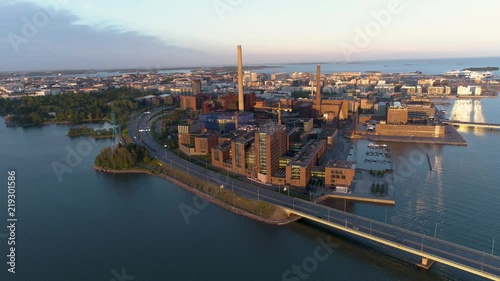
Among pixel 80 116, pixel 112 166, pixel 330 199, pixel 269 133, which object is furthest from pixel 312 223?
pixel 80 116

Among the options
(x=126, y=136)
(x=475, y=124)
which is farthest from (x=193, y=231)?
(x=475, y=124)

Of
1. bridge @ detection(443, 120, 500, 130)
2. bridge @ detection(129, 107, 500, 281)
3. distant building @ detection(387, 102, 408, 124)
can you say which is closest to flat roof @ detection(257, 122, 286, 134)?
bridge @ detection(129, 107, 500, 281)

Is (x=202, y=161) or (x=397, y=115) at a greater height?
(x=397, y=115)

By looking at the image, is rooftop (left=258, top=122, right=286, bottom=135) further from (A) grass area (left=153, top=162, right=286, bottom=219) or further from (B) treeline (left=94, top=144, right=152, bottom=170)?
(B) treeline (left=94, top=144, right=152, bottom=170)

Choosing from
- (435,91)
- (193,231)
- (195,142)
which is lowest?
(193,231)

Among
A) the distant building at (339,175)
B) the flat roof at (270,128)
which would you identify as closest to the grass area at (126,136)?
the flat roof at (270,128)

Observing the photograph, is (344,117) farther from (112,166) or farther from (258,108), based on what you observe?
(112,166)

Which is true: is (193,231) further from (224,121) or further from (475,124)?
(475,124)

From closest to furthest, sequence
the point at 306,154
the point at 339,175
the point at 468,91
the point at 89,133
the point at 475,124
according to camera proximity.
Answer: the point at 339,175 → the point at 306,154 → the point at 89,133 → the point at 475,124 → the point at 468,91
